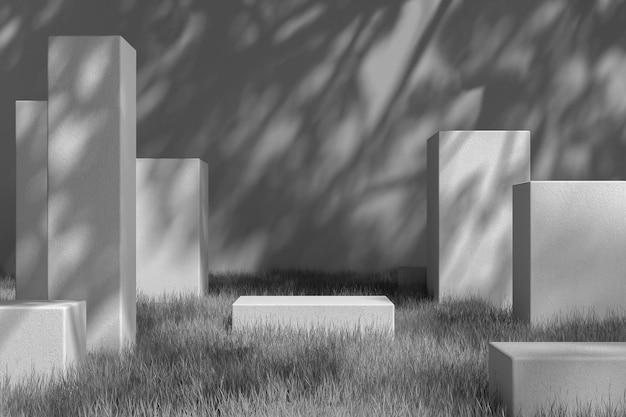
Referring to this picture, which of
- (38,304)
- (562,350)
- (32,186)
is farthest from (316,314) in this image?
(32,186)

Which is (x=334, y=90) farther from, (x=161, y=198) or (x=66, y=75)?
(x=66, y=75)

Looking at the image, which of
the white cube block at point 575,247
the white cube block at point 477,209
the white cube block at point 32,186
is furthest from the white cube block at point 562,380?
the white cube block at point 32,186

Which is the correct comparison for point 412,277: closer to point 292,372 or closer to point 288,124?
point 288,124

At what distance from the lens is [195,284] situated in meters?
6.79

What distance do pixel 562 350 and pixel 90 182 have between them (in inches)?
105

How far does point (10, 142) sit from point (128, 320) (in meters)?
5.88

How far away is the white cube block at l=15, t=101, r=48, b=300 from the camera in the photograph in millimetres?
5508

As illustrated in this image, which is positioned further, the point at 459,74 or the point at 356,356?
the point at 459,74

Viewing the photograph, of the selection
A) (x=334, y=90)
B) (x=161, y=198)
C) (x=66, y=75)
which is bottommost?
(x=161, y=198)

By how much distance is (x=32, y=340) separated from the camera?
11.7ft

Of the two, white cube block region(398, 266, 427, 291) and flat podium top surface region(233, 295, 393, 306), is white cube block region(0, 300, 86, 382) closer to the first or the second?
flat podium top surface region(233, 295, 393, 306)

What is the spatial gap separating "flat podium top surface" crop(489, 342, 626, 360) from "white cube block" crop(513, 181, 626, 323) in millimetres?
2004

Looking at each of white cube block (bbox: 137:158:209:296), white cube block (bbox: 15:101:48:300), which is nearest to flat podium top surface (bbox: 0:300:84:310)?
white cube block (bbox: 15:101:48:300)

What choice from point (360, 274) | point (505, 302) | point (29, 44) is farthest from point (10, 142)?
point (505, 302)
